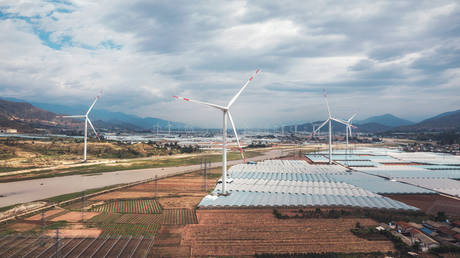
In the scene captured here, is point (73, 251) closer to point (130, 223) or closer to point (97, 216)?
point (130, 223)

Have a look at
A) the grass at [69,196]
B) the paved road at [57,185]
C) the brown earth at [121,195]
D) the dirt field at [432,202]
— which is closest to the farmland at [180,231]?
the brown earth at [121,195]

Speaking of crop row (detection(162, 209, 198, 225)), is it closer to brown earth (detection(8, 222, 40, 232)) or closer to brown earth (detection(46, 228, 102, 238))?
brown earth (detection(46, 228, 102, 238))

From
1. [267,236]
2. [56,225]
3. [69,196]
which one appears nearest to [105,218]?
[56,225]

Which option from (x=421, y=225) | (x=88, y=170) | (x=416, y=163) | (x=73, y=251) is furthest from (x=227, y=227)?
(x=416, y=163)

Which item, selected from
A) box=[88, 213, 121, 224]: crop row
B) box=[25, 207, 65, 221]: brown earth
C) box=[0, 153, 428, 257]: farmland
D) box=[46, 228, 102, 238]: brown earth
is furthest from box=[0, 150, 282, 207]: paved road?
box=[46, 228, 102, 238]: brown earth

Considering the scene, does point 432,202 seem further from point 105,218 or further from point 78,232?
point 78,232

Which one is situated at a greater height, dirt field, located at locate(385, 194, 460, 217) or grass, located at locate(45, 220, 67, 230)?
grass, located at locate(45, 220, 67, 230)
